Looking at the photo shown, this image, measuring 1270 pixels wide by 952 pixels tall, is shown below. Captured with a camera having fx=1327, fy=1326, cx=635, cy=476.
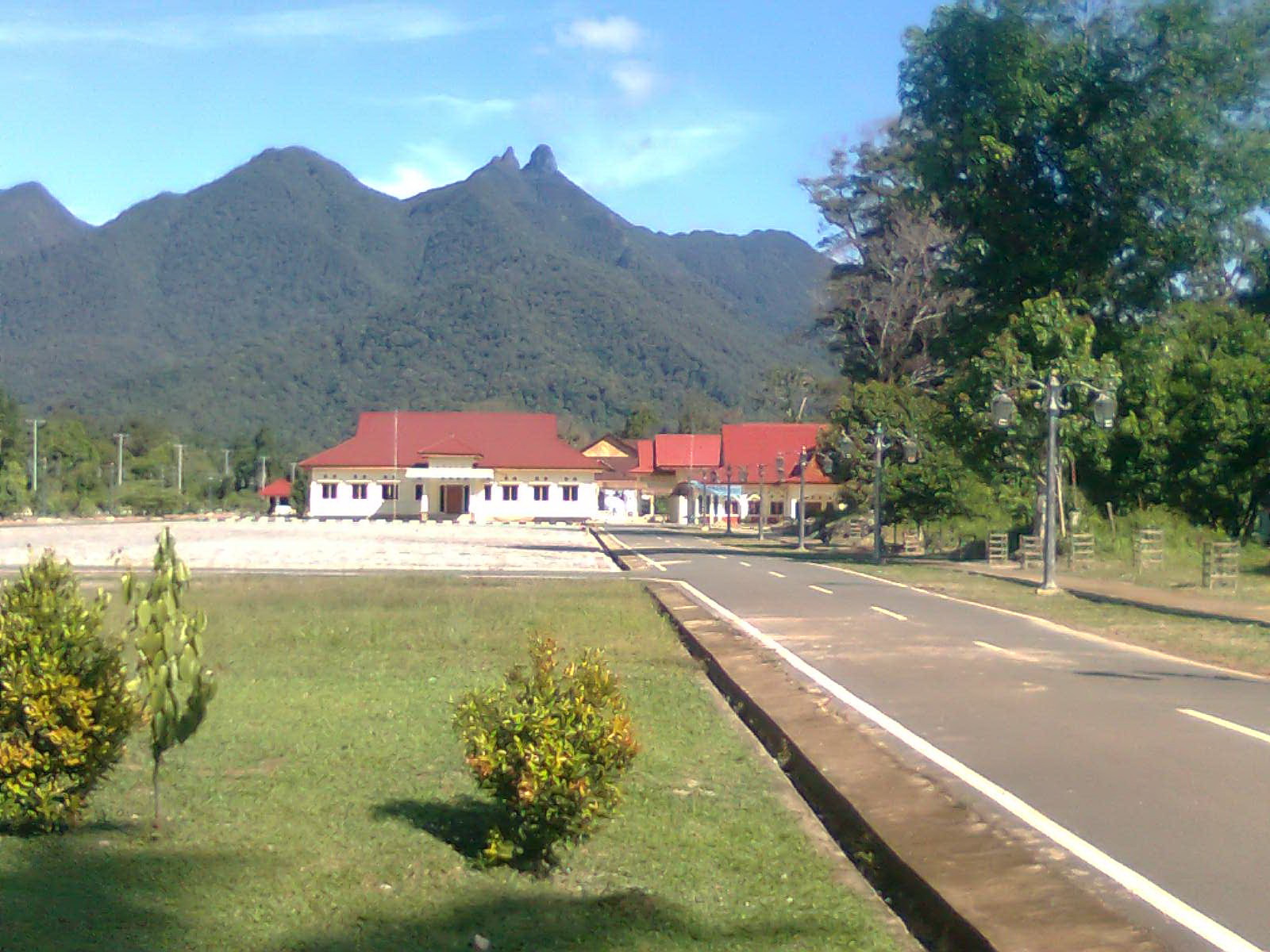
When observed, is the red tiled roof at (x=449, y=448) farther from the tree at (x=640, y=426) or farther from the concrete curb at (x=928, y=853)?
the concrete curb at (x=928, y=853)

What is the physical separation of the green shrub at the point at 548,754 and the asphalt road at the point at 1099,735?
2413 millimetres

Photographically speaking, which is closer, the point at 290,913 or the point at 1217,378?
the point at 290,913

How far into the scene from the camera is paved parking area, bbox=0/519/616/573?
33188 millimetres

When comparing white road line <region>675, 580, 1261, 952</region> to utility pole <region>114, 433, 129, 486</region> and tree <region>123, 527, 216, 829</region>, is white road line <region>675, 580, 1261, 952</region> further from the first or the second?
utility pole <region>114, 433, 129, 486</region>

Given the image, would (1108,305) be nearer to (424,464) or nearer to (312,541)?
(312,541)

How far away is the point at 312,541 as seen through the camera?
4919 cm

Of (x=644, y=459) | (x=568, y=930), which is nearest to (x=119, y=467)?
(x=644, y=459)

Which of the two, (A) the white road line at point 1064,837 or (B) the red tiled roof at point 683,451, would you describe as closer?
(A) the white road line at point 1064,837

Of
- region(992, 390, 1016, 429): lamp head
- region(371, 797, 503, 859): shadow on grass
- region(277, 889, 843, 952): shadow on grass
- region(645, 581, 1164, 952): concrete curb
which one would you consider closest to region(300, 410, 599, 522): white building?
region(992, 390, 1016, 429): lamp head

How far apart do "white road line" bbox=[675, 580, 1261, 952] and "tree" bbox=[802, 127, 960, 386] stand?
1804 inches

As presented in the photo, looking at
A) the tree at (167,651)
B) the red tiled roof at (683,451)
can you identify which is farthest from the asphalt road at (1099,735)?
the red tiled roof at (683,451)

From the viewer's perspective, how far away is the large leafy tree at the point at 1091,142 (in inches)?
1391

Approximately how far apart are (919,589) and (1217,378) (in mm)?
18458

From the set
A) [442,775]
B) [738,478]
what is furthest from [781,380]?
[442,775]
